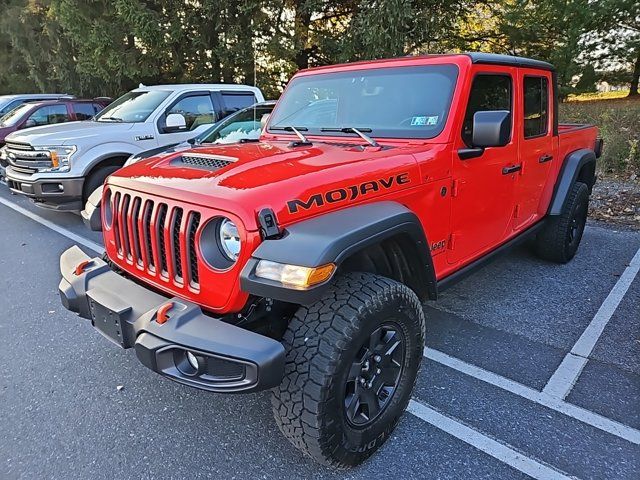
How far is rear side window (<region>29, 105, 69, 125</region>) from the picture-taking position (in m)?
9.43

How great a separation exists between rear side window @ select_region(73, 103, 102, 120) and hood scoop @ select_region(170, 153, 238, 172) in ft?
27.0

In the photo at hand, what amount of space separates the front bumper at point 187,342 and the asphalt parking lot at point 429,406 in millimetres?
616

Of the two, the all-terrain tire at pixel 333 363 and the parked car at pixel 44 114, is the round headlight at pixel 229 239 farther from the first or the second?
the parked car at pixel 44 114

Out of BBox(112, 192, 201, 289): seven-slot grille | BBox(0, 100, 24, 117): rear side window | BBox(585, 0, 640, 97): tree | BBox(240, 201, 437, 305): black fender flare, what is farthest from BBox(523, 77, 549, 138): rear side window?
BBox(0, 100, 24, 117): rear side window

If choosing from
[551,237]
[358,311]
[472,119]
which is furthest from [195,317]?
[551,237]

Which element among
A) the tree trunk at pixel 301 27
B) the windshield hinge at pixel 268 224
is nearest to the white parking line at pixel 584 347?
the windshield hinge at pixel 268 224

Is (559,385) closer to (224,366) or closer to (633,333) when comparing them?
(633,333)

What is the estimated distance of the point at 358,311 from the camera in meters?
2.04

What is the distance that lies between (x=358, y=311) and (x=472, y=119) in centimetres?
162

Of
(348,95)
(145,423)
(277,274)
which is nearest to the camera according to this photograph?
(277,274)

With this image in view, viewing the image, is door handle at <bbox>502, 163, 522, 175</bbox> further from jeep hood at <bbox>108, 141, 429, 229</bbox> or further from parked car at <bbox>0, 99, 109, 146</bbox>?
parked car at <bbox>0, 99, 109, 146</bbox>

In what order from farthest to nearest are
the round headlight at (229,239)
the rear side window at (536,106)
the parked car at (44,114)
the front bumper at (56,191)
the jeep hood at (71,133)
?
1. the parked car at (44,114)
2. the jeep hood at (71,133)
3. the front bumper at (56,191)
4. the rear side window at (536,106)
5. the round headlight at (229,239)

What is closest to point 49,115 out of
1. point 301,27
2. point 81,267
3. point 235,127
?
point 235,127

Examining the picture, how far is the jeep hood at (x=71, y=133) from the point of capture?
6.11 meters
